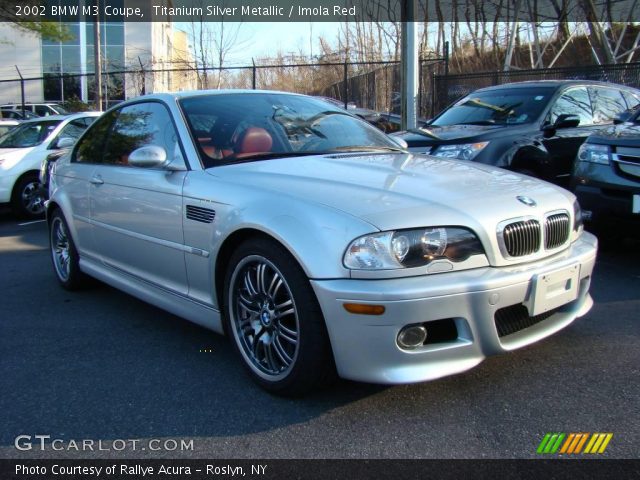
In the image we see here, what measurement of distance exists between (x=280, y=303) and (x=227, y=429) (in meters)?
0.63

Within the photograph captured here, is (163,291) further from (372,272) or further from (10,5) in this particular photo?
(10,5)

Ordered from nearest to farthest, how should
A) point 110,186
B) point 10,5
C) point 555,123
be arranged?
point 110,186 < point 555,123 < point 10,5

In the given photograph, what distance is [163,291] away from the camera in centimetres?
371

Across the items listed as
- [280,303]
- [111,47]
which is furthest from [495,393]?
[111,47]

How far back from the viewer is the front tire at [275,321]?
2723 millimetres

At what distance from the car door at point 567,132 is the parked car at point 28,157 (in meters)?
6.63

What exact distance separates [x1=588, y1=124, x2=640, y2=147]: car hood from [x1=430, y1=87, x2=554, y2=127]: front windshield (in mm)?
1102

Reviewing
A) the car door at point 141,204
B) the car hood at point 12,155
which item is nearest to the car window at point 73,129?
the car hood at point 12,155

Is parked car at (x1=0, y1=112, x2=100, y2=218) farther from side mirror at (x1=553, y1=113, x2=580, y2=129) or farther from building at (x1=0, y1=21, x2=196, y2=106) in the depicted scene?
building at (x1=0, y1=21, x2=196, y2=106)

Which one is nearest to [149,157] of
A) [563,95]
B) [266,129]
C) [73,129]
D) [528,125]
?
[266,129]

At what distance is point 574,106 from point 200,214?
5.48m

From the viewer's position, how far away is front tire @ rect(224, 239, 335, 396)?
272 cm

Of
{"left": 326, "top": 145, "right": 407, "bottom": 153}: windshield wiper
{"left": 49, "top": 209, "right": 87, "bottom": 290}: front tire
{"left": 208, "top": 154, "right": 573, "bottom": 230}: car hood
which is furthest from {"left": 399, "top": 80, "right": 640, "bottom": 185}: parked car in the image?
{"left": 49, "top": 209, "right": 87, "bottom": 290}: front tire

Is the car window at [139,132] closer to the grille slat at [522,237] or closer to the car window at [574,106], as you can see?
the grille slat at [522,237]
